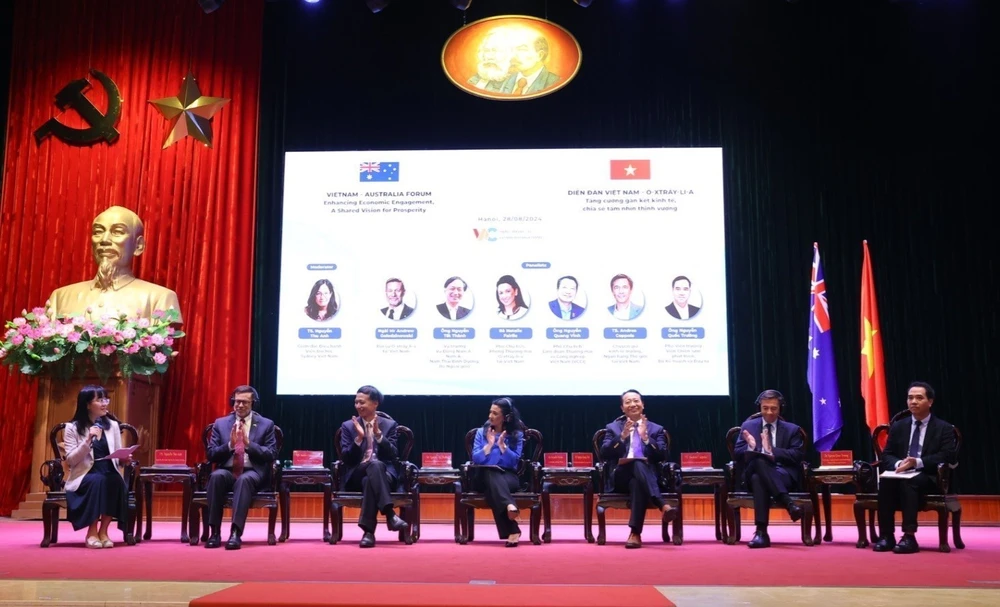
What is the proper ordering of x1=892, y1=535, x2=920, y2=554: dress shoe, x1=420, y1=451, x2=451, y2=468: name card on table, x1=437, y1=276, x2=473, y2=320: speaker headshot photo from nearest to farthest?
x1=892, y1=535, x2=920, y2=554: dress shoe < x1=420, y1=451, x2=451, y2=468: name card on table < x1=437, y1=276, x2=473, y2=320: speaker headshot photo

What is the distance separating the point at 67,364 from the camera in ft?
21.3

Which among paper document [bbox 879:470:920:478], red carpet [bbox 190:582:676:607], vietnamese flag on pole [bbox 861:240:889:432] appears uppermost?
vietnamese flag on pole [bbox 861:240:889:432]

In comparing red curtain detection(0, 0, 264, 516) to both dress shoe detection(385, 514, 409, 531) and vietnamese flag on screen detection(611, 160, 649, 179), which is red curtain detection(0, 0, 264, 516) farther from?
vietnamese flag on screen detection(611, 160, 649, 179)

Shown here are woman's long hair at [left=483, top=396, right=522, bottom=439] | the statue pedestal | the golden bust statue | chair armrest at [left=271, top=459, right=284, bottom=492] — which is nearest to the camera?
chair armrest at [left=271, top=459, right=284, bottom=492]

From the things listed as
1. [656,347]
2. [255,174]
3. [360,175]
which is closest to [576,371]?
[656,347]

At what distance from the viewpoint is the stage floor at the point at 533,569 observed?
3277mm

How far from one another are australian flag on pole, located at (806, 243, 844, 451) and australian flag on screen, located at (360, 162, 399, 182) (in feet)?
11.0

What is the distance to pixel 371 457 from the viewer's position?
5.56m

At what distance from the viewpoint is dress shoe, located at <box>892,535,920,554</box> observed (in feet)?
16.1

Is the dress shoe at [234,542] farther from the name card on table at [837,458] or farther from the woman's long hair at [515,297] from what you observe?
the name card on table at [837,458]

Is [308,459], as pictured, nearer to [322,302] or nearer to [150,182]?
[322,302]

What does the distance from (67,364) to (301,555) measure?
2.77 metres

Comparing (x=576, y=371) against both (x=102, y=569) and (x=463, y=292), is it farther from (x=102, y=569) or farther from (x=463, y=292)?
(x=102, y=569)

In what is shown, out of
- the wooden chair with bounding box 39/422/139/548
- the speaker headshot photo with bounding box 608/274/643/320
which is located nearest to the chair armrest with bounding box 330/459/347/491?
the wooden chair with bounding box 39/422/139/548
